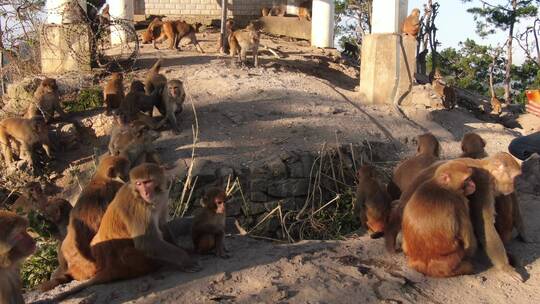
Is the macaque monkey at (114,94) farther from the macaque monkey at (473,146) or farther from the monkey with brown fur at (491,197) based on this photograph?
the monkey with brown fur at (491,197)

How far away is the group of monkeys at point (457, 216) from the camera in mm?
5160

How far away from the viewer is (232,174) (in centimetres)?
945

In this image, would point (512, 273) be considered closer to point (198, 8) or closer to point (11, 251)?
point (11, 251)

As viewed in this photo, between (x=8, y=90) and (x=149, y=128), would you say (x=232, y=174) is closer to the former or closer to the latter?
(x=149, y=128)

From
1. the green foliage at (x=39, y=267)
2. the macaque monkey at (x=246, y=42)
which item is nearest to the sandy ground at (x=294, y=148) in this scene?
the macaque monkey at (x=246, y=42)

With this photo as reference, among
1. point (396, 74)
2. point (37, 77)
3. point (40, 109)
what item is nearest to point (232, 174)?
point (40, 109)

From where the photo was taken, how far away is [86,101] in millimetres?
12914

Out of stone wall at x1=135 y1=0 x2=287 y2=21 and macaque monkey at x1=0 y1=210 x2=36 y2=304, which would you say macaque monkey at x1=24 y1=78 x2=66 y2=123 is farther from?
stone wall at x1=135 y1=0 x2=287 y2=21

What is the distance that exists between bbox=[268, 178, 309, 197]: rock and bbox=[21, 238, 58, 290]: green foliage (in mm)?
3617

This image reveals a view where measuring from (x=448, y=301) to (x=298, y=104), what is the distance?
300 inches

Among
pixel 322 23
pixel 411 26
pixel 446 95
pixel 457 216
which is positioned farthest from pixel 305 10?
pixel 457 216

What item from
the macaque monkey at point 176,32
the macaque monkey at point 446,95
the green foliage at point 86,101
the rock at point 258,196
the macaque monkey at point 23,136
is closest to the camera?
the rock at point 258,196

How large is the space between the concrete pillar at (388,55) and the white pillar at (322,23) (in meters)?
7.20

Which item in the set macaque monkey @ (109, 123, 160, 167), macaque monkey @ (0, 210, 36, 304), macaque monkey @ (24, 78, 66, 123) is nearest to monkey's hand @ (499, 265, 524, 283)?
macaque monkey @ (0, 210, 36, 304)
